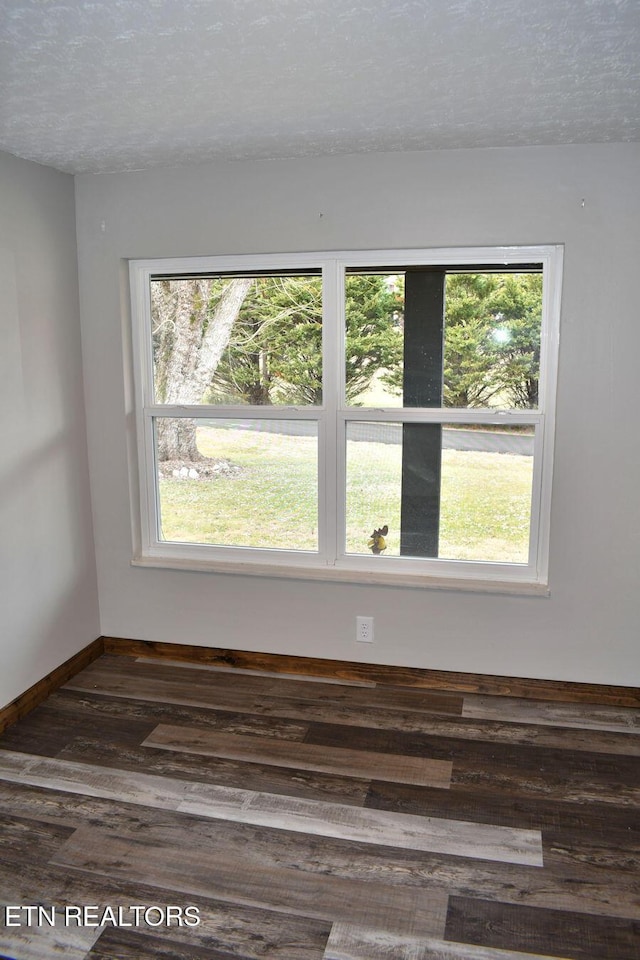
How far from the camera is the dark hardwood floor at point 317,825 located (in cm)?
202

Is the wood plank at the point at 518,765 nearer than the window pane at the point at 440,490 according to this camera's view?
Yes

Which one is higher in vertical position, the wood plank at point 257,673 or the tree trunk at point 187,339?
the tree trunk at point 187,339

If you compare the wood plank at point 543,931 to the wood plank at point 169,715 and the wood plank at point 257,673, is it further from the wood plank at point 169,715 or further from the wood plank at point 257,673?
the wood plank at point 257,673

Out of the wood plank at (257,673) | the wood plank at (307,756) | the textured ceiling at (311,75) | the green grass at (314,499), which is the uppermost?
the textured ceiling at (311,75)

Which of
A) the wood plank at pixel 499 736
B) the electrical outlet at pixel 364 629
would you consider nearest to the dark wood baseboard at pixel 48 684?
the wood plank at pixel 499 736

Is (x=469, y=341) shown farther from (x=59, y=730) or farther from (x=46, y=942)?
(x=46, y=942)

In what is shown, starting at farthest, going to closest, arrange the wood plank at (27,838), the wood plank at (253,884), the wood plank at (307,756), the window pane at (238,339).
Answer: the window pane at (238,339)
the wood plank at (307,756)
the wood plank at (27,838)
the wood plank at (253,884)

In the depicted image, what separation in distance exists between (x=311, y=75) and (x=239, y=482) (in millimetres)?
1953

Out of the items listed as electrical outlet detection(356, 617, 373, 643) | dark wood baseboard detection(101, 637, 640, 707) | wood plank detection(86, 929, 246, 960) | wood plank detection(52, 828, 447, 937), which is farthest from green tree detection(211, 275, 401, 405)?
wood plank detection(86, 929, 246, 960)

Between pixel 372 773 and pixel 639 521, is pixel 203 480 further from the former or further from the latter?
pixel 639 521

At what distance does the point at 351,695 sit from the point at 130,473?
1555 millimetres

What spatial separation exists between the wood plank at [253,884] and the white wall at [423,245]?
52.8 inches

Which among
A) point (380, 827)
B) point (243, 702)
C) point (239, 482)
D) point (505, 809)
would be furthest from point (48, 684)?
point (505, 809)

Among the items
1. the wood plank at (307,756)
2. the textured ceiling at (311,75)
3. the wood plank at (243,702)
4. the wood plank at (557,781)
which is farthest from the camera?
the wood plank at (243,702)
